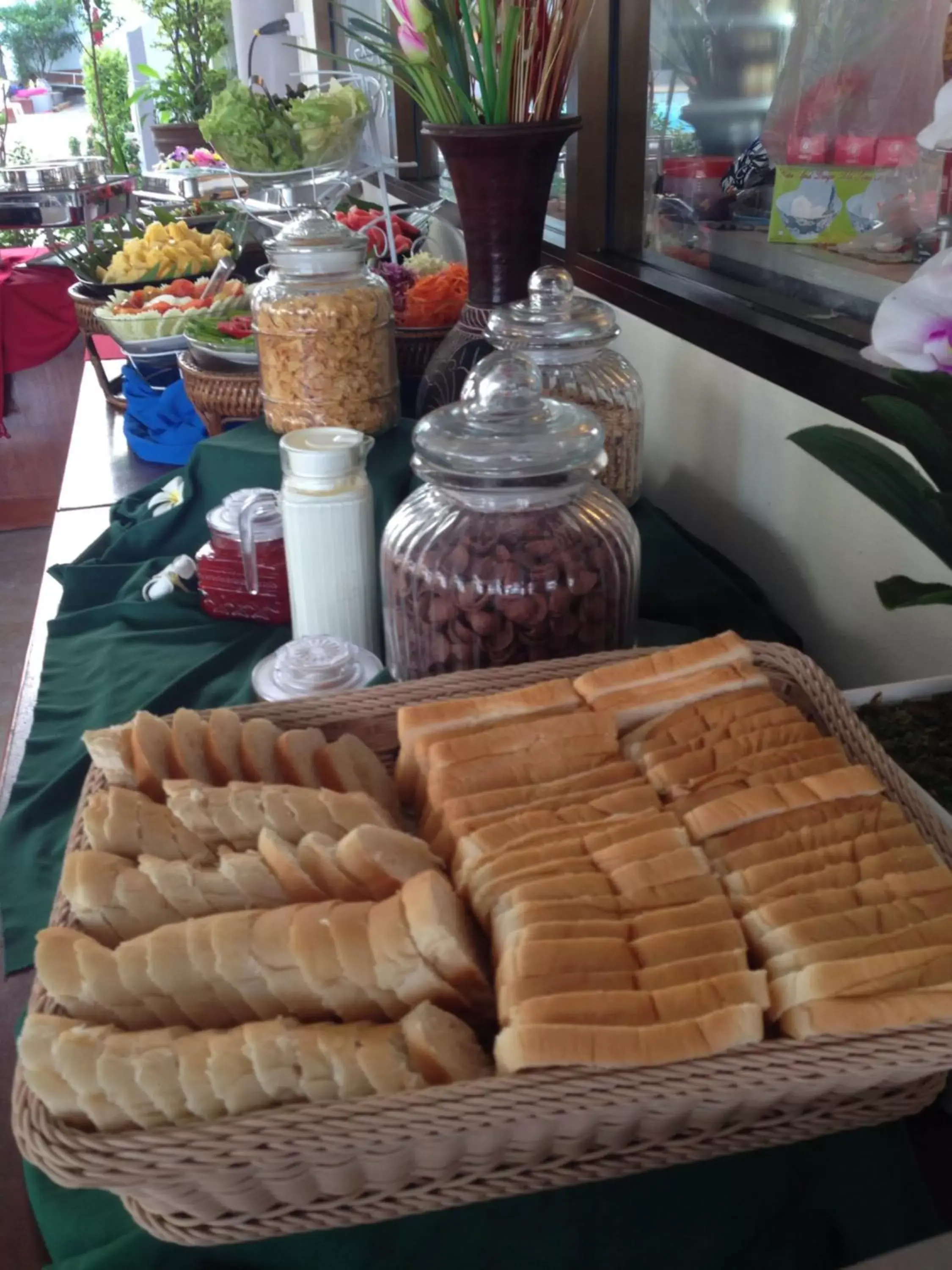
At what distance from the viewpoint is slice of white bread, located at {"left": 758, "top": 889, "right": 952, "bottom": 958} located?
1.51 feet

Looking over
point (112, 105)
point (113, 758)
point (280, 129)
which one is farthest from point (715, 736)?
point (112, 105)

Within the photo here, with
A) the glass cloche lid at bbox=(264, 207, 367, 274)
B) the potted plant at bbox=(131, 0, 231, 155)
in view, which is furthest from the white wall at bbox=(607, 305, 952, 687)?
the potted plant at bbox=(131, 0, 231, 155)

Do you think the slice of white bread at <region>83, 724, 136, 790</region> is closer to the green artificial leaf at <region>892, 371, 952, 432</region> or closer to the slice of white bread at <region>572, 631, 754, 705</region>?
the slice of white bread at <region>572, 631, 754, 705</region>

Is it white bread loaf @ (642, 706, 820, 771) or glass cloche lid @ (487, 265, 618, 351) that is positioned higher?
glass cloche lid @ (487, 265, 618, 351)

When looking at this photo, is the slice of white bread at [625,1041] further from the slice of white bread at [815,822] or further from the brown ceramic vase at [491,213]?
the brown ceramic vase at [491,213]

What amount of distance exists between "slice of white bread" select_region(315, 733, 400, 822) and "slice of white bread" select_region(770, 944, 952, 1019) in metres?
0.25

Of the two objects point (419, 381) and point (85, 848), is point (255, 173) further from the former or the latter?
point (85, 848)

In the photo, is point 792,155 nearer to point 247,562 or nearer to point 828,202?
point 828,202

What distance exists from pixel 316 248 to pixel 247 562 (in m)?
0.34

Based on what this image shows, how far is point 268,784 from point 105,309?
136 centimetres

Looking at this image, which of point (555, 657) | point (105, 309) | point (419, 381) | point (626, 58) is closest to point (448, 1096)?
point (555, 657)

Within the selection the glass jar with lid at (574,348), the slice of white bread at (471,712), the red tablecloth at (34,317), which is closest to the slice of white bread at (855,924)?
the slice of white bread at (471,712)

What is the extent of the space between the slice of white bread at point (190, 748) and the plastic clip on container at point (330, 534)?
11.8 inches

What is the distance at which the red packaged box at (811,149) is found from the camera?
1.15m
